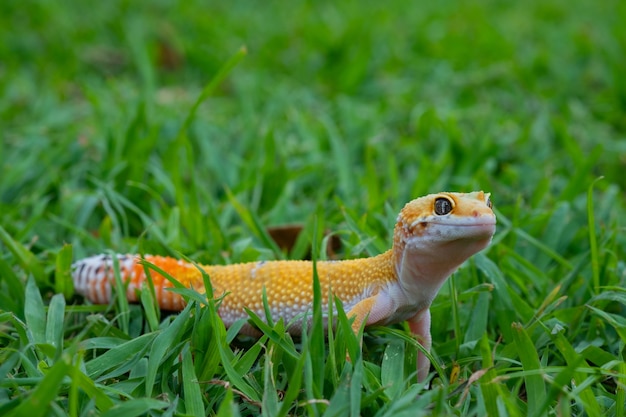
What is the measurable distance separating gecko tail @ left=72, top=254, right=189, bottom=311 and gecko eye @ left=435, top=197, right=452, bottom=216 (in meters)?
1.07

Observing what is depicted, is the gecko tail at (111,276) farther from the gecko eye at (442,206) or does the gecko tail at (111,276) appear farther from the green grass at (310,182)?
the gecko eye at (442,206)

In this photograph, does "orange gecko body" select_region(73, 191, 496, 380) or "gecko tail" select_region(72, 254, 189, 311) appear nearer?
"orange gecko body" select_region(73, 191, 496, 380)

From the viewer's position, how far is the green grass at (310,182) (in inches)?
87.1

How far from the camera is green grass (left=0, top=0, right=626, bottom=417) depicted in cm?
221

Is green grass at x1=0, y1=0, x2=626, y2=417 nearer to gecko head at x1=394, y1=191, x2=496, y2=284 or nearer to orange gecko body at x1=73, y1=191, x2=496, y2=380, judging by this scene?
orange gecko body at x1=73, y1=191, x2=496, y2=380

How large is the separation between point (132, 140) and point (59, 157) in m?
0.44

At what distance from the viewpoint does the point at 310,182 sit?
4.29 meters

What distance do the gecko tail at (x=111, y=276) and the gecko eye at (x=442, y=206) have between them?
1.07 meters

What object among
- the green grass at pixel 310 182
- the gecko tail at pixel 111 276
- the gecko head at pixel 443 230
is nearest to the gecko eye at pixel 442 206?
the gecko head at pixel 443 230

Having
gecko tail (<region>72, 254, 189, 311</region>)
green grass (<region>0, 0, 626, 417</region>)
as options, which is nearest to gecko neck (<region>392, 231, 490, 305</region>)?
green grass (<region>0, 0, 626, 417</region>)

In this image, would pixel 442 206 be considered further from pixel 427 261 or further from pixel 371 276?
pixel 371 276

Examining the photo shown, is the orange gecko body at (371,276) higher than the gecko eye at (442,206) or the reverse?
the reverse

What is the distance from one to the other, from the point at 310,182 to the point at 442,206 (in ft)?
6.92

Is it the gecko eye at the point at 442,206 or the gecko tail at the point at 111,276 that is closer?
the gecko eye at the point at 442,206
